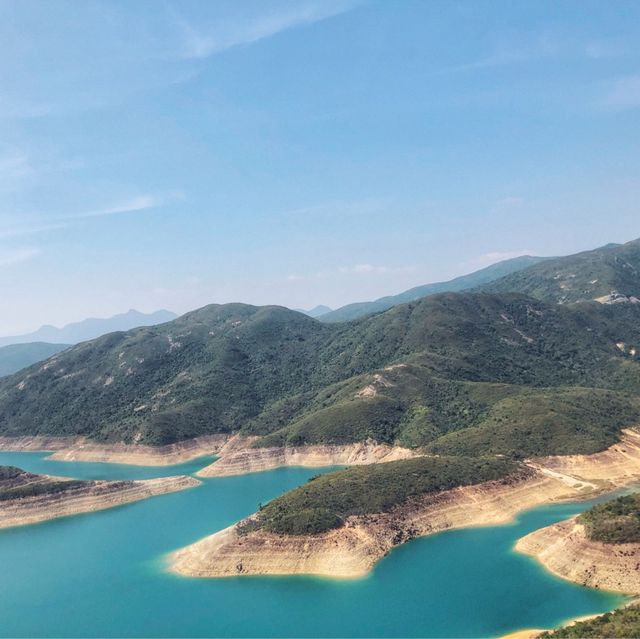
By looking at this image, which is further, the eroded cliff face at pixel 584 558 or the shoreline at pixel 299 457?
the shoreline at pixel 299 457

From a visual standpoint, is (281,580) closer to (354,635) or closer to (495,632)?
(354,635)

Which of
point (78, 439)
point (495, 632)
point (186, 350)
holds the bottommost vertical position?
point (495, 632)

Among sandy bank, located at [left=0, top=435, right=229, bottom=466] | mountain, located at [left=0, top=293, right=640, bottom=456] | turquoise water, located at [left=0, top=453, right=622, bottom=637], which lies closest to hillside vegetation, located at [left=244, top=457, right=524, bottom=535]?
turquoise water, located at [left=0, top=453, right=622, bottom=637]

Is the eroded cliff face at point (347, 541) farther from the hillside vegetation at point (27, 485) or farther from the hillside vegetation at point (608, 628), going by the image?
the hillside vegetation at point (27, 485)

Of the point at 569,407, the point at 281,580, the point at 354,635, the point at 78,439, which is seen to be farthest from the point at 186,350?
the point at 354,635

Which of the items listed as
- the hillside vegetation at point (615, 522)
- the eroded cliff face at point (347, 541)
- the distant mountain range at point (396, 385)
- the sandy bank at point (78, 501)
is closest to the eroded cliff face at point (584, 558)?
the hillside vegetation at point (615, 522)

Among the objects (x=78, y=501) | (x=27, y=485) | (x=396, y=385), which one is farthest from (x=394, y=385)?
(x=27, y=485)

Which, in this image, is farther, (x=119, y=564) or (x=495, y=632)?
(x=119, y=564)
